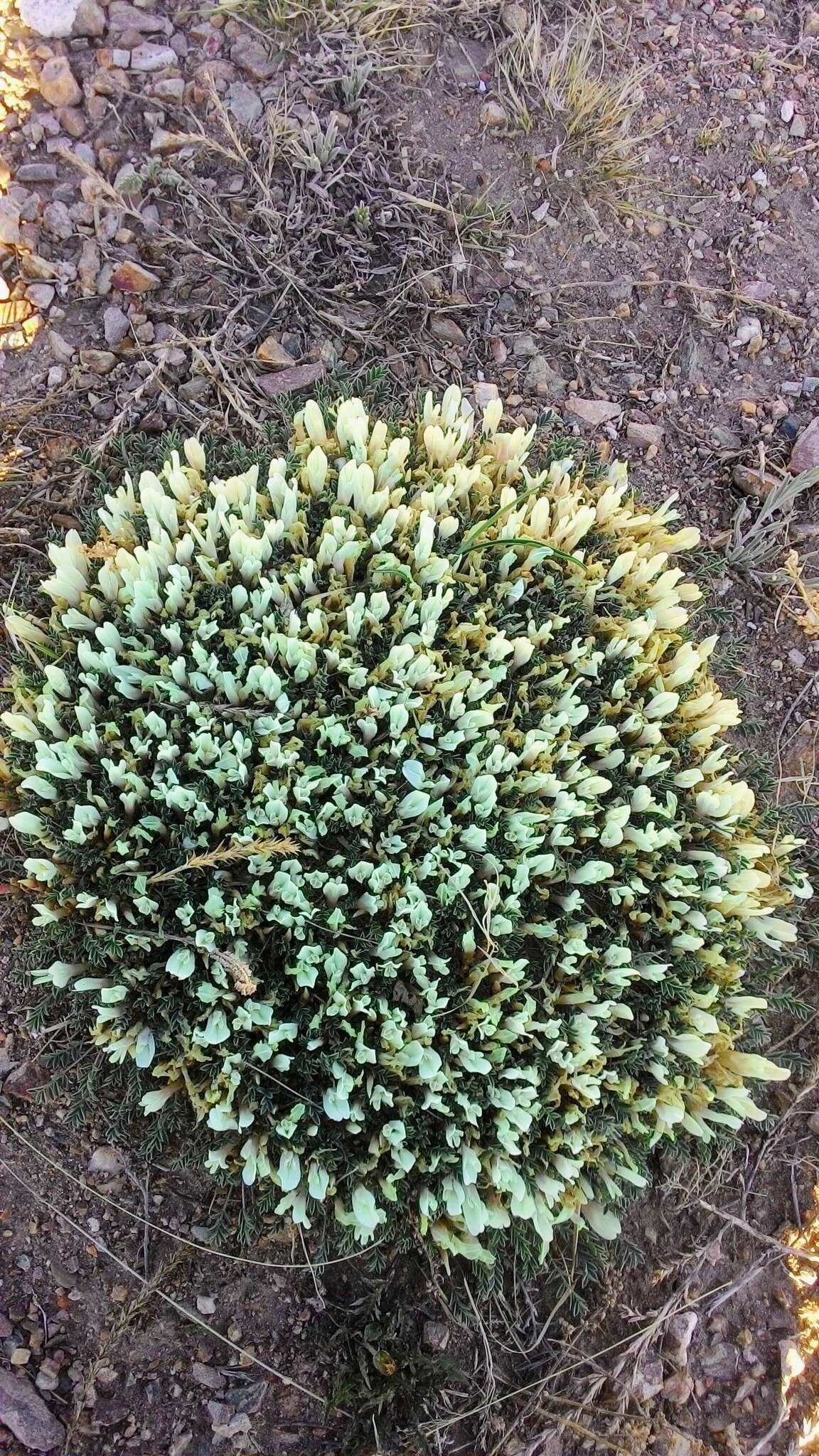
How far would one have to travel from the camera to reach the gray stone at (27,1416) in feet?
9.81

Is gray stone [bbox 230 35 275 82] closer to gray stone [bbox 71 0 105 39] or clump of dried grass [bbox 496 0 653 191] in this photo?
gray stone [bbox 71 0 105 39]

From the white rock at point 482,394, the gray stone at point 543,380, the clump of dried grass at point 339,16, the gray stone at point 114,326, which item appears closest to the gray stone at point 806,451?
the gray stone at point 543,380

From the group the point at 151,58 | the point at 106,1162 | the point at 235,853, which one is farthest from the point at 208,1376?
the point at 151,58

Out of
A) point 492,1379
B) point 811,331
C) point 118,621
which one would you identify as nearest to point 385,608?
point 118,621

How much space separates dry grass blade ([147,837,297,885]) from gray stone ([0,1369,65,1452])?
1.61m

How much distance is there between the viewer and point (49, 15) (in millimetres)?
4465

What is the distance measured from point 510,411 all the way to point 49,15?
105 inches

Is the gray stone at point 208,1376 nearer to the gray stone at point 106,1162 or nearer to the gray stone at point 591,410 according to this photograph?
the gray stone at point 106,1162

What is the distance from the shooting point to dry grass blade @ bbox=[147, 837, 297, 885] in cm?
276

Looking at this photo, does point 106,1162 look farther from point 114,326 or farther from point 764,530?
point 764,530

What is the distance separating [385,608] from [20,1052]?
6.13 feet

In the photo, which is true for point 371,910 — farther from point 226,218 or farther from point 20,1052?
point 226,218

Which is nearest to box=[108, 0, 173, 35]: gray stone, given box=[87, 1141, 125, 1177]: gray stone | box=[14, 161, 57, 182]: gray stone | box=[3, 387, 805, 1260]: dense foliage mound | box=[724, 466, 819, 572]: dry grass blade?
box=[14, 161, 57, 182]: gray stone

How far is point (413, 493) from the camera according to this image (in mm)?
3457
